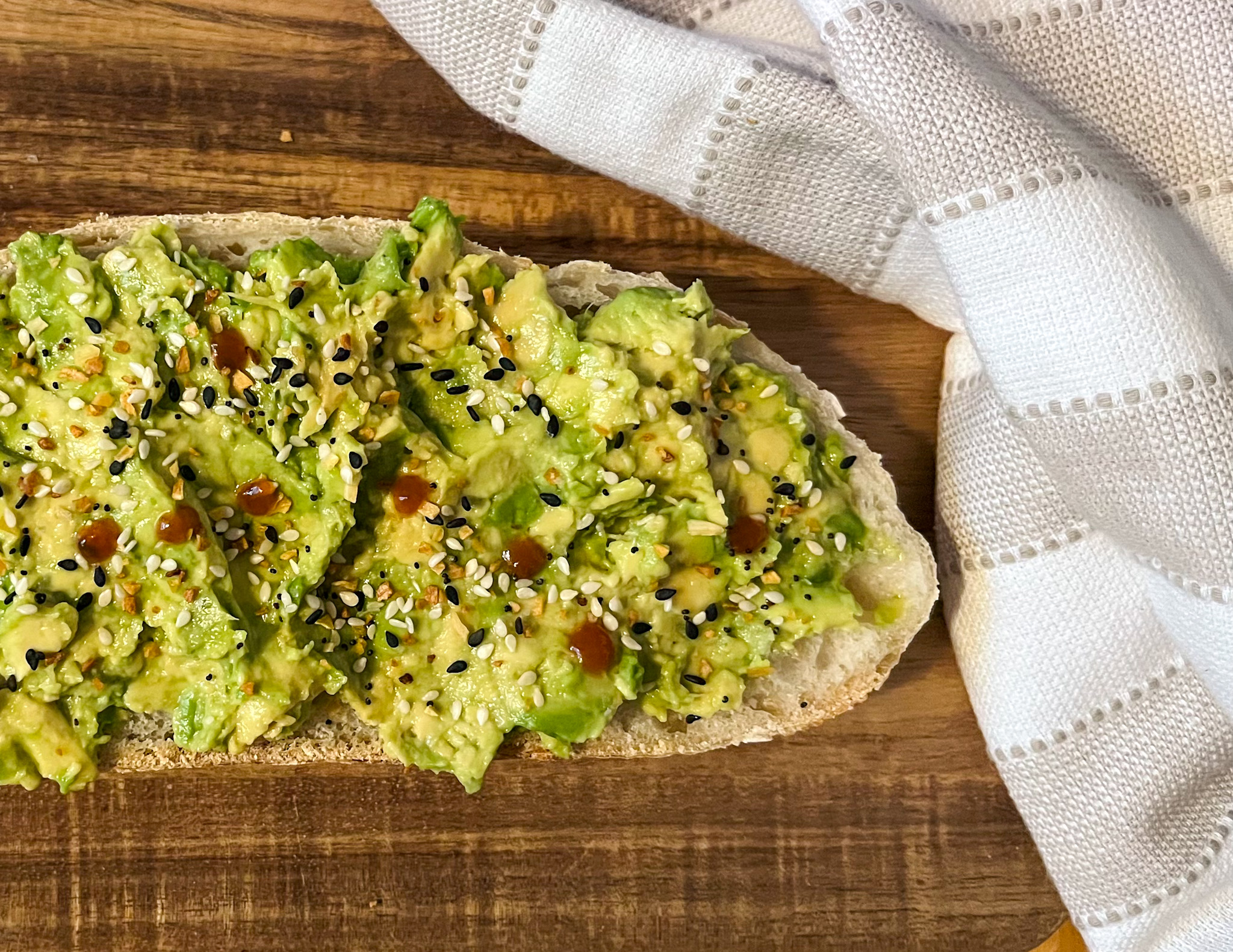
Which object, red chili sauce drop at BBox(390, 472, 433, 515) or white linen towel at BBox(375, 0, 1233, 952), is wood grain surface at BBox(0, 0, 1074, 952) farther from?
red chili sauce drop at BBox(390, 472, 433, 515)

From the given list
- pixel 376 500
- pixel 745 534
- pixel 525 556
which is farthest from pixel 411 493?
pixel 745 534

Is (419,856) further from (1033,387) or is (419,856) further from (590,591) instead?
(1033,387)

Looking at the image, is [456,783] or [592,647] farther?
[456,783]

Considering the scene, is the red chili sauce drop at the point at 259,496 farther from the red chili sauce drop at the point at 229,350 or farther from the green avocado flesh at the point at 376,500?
the red chili sauce drop at the point at 229,350

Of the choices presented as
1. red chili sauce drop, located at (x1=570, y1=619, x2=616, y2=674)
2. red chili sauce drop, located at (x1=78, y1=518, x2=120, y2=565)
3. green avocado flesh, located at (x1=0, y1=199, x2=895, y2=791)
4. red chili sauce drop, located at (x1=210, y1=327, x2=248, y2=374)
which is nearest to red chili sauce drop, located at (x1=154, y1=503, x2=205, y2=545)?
green avocado flesh, located at (x1=0, y1=199, x2=895, y2=791)

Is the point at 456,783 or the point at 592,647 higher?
the point at 592,647

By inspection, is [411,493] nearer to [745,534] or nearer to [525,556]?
[525,556]
